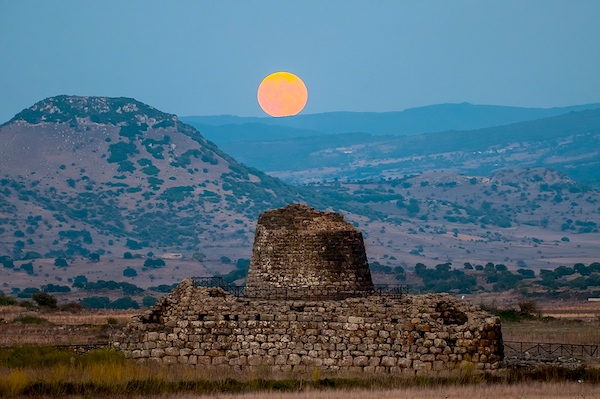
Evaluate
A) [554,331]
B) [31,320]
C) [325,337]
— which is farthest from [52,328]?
[325,337]

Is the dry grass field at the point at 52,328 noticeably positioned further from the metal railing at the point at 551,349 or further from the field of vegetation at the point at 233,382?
the metal railing at the point at 551,349

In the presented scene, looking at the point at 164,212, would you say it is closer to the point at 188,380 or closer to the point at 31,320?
the point at 31,320

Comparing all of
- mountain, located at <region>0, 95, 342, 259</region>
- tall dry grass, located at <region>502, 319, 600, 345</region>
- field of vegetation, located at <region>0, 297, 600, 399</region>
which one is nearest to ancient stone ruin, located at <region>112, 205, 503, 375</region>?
field of vegetation, located at <region>0, 297, 600, 399</region>

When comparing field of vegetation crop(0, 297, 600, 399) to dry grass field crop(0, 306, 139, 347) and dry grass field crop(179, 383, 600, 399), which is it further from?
dry grass field crop(0, 306, 139, 347)

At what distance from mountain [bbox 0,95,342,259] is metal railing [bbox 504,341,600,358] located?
107359mm

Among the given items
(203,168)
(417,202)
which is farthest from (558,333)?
(417,202)

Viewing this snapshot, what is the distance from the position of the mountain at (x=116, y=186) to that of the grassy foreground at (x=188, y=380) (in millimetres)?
113408

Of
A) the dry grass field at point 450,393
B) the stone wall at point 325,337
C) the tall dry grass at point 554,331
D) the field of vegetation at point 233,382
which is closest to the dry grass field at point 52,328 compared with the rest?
the field of vegetation at point 233,382

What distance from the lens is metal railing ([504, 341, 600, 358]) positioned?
1132 inches

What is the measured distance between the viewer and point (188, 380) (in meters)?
22.4

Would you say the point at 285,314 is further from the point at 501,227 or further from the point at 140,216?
the point at 501,227

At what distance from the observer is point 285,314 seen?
77.5ft

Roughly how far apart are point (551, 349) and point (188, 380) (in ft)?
37.6

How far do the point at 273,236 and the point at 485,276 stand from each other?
7834 centimetres
